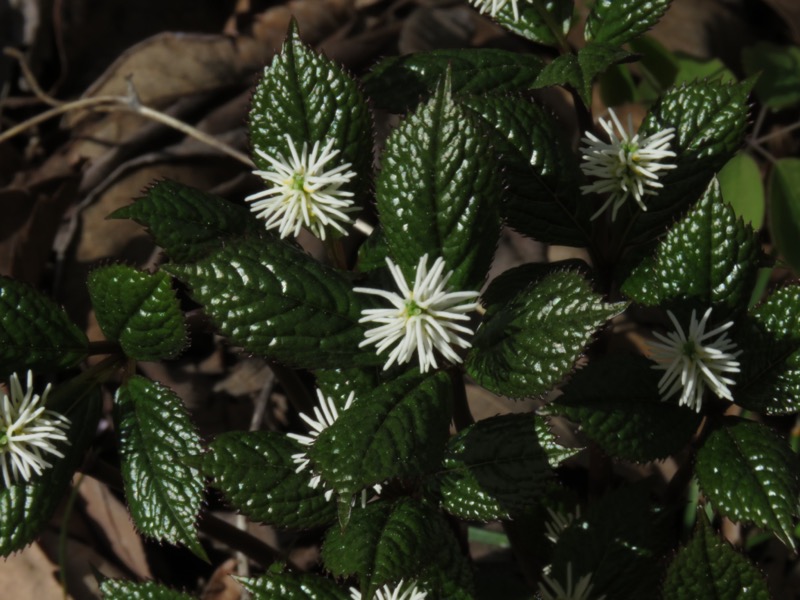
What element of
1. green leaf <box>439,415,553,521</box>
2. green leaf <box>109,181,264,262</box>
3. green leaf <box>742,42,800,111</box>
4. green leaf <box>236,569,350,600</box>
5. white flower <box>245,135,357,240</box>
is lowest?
green leaf <box>236,569,350,600</box>

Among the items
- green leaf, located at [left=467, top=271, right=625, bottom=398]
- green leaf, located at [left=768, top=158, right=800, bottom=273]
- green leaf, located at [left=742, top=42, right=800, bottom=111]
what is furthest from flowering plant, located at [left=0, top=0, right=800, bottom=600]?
green leaf, located at [left=742, top=42, right=800, bottom=111]

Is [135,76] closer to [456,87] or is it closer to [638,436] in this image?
[456,87]

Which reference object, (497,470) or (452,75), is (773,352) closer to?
(497,470)

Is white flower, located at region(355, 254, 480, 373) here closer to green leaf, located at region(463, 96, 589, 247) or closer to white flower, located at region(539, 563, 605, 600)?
green leaf, located at region(463, 96, 589, 247)

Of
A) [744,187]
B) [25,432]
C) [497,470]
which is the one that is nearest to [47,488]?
[25,432]

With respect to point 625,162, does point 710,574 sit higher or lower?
lower

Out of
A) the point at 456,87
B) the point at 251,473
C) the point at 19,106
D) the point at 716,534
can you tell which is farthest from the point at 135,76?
the point at 716,534
